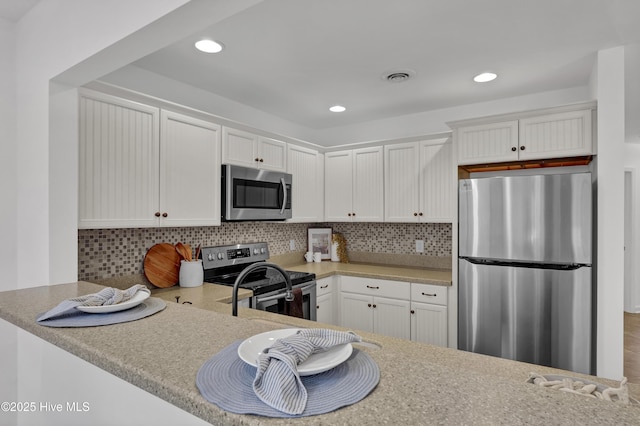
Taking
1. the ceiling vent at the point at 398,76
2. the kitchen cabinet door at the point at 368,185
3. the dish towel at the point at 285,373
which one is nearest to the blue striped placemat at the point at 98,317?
the dish towel at the point at 285,373

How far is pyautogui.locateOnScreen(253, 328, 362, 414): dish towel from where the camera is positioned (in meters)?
0.63

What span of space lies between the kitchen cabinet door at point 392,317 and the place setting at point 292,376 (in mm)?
2427

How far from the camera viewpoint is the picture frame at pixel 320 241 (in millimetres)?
4152

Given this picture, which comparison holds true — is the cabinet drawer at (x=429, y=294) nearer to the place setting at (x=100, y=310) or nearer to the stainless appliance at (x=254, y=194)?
the stainless appliance at (x=254, y=194)

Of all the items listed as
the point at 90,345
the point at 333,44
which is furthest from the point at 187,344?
the point at 333,44

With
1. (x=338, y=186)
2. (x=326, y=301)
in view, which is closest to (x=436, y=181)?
(x=338, y=186)

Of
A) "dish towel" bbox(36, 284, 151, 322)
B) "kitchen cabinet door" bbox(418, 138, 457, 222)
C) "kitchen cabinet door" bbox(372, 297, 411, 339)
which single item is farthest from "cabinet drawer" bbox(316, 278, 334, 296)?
"dish towel" bbox(36, 284, 151, 322)

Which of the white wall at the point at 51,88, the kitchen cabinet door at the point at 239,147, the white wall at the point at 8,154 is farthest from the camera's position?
the kitchen cabinet door at the point at 239,147

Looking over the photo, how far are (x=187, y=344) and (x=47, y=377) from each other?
51.7 inches

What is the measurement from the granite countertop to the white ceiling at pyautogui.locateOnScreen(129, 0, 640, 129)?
160 cm

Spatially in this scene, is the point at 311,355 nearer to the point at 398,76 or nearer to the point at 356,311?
the point at 398,76

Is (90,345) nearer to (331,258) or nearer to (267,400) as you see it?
(267,400)

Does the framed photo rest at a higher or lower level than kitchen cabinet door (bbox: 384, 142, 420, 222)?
lower

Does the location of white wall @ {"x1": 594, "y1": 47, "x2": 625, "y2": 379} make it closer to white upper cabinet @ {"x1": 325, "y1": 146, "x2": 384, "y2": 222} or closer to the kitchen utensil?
white upper cabinet @ {"x1": 325, "y1": 146, "x2": 384, "y2": 222}
